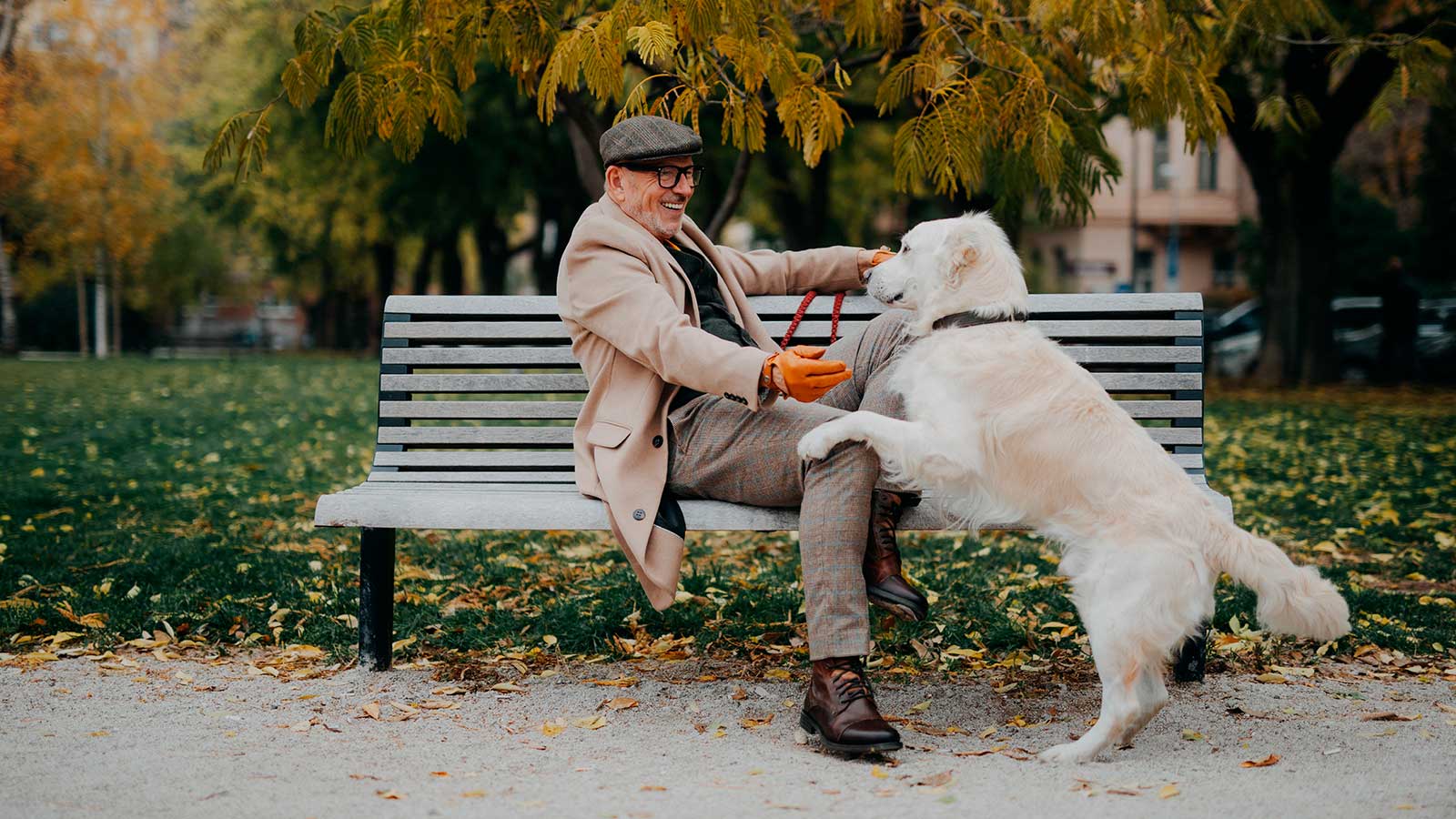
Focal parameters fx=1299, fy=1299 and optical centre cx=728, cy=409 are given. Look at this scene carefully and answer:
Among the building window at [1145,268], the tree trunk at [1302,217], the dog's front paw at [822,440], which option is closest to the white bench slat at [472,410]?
the dog's front paw at [822,440]

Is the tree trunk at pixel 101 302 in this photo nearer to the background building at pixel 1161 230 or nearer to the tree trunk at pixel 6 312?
the tree trunk at pixel 6 312

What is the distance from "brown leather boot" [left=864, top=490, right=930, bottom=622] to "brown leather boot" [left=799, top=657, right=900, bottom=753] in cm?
27

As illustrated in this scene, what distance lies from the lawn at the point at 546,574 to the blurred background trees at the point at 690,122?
1778mm

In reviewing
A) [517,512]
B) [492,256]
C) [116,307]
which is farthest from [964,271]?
[116,307]

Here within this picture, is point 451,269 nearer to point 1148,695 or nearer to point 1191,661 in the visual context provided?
point 1191,661

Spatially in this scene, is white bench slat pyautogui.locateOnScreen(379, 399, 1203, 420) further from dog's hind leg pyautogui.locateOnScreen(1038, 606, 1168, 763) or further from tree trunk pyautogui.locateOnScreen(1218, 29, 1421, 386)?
tree trunk pyautogui.locateOnScreen(1218, 29, 1421, 386)

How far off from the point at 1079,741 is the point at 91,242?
3170 centimetres

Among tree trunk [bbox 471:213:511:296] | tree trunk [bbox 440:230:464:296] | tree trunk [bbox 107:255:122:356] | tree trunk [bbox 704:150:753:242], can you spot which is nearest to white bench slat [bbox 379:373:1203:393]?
tree trunk [bbox 704:150:753:242]

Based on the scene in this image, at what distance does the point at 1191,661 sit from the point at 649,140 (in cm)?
245

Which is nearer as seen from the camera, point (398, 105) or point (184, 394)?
point (398, 105)

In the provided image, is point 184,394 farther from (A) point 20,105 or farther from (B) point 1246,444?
(B) point 1246,444

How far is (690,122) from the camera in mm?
6320

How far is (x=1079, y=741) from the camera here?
11.6 feet

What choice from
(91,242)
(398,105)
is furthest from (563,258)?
(91,242)
